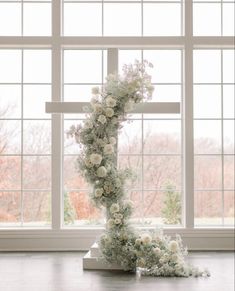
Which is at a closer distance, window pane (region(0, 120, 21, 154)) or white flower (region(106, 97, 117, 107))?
white flower (region(106, 97, 117, 107))

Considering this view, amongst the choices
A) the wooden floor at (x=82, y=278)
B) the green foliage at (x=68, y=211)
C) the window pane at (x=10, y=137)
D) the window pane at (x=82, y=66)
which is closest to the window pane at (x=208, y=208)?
the wooden floor at (x=82, y=278)

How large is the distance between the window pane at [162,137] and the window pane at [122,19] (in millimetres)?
1257

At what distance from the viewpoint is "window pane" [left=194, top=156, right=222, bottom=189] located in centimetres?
695

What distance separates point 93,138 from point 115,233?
1.02m

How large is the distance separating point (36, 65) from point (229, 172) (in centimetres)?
296

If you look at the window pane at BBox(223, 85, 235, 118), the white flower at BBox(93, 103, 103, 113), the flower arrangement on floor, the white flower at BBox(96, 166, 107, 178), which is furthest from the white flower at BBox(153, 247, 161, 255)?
the window pane at BBox(223, 85, 235, 118)

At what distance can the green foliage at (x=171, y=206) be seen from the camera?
692 centimetres

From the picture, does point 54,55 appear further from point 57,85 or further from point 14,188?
point 14,188

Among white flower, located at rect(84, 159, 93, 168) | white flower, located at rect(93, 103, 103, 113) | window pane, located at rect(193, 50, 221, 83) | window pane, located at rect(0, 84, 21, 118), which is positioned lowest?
white flower, located at rect(84, 159, 93, 168)

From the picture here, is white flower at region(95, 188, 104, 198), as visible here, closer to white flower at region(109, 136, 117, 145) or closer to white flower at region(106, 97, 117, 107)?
white flower at region(109, 136, 117, 145)

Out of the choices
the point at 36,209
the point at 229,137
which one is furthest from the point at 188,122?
the point at 36,209

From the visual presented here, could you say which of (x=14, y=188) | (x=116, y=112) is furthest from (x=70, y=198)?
(x=116, y=112)

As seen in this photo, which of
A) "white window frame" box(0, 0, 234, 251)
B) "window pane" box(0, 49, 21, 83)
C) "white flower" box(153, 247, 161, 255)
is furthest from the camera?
"window pane" box(0, 49, 21, 83)

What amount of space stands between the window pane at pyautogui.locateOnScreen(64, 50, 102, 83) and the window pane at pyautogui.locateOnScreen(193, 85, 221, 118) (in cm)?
134
